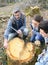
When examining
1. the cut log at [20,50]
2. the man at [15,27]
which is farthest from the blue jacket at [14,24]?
the cut log at [20,50]

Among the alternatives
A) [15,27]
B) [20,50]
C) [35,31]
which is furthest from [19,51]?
[15,27]

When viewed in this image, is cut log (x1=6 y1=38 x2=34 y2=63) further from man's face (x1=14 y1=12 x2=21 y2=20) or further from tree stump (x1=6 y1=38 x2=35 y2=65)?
man's face (x1=14 y1=12 x2=21 y2=20)

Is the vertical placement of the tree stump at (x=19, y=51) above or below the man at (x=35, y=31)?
below

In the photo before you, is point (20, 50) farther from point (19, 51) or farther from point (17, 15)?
point (17, 15)

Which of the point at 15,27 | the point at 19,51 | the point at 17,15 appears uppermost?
the point at 17,15

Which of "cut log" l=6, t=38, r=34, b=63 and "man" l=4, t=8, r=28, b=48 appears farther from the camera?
"man" l=4, t=8, r=28, b=48

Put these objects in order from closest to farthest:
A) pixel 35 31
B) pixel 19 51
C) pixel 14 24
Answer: pixel 19 51 → pixel 35 31 → pixel 14 24

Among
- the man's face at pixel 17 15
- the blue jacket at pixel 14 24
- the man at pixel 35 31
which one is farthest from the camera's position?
the blue jacket at pixel 14 24

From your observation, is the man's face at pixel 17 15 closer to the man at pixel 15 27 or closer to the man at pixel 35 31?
the man at pixel 15 27

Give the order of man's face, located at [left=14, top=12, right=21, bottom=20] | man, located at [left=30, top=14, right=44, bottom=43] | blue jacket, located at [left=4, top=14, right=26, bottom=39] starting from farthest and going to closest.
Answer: blue jacket, located at [left=4, top=14, right=26, bottom=39]
man's face, located at [left=14, top=12, right=21, bottom=20]
man, located at [left=30, top=14, right=44, bottom=43]

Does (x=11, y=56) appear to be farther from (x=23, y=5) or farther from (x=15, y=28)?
(x=23, y=5)

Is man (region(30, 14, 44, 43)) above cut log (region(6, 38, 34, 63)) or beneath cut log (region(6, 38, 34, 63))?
above

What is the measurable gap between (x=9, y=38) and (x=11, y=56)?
1.55 feet

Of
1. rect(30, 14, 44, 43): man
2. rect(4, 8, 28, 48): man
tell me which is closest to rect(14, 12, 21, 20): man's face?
rect(4, 8, 28, 48): man
